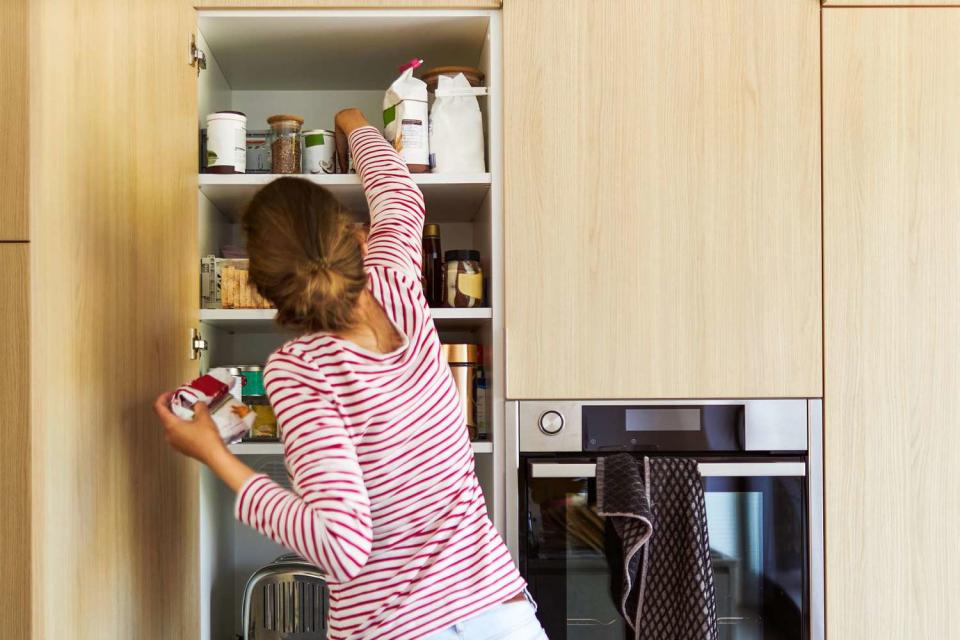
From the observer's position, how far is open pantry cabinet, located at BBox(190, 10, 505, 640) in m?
1.57

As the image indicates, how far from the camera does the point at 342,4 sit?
5.09 feet

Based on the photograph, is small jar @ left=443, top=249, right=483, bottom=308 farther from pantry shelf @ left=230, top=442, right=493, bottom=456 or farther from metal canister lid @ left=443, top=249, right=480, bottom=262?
pantry shelf @ left=230, top=442, right=493, bottom=456

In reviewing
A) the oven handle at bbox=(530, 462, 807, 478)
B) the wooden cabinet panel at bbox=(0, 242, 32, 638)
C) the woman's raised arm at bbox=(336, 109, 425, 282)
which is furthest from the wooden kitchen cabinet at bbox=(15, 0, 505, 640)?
the oven handle at bbox=(530, 462, 807, 478)

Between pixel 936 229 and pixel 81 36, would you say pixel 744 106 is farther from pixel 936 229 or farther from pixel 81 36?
pixel 81 36

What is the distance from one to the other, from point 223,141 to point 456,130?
0.41m

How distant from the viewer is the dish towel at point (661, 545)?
4.67ft

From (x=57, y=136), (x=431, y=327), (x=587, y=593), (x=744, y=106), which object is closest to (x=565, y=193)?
(x=744, y=106)

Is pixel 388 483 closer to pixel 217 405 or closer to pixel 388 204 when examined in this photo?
pixel 217 405

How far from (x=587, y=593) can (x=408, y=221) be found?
70 centimetres

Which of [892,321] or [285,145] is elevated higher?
[285,145]

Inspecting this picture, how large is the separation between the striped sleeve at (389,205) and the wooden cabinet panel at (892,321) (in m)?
0.71

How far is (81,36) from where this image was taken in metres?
1.10

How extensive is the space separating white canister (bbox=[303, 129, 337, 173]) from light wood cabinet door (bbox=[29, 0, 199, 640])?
0.65 ft

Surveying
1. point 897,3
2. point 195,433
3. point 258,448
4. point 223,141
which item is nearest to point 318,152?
point 223,141
